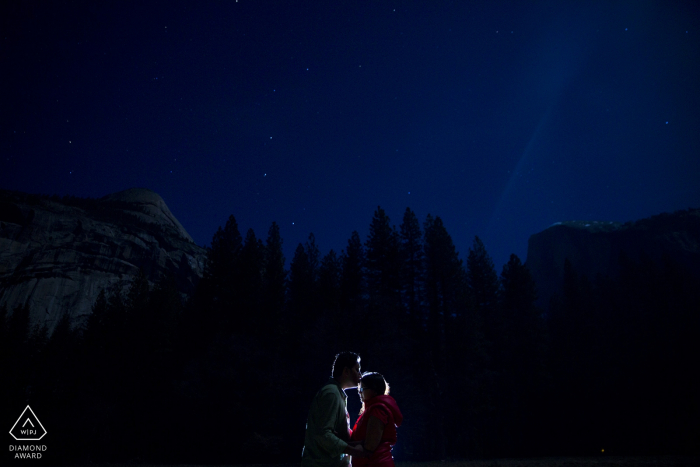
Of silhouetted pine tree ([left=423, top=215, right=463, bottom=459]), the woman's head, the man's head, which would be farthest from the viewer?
silhouetted pine tree ([left=423, top=215, right=463, bottom=459])

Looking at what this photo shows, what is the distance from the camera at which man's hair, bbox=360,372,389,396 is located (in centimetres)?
364

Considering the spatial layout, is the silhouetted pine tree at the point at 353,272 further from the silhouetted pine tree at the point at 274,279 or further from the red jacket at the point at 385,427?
the red jacket at the point at 385,427

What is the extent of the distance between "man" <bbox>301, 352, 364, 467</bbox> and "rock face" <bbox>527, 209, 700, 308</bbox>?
72946 millimetres

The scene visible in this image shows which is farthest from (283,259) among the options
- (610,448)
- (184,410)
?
(610,448)

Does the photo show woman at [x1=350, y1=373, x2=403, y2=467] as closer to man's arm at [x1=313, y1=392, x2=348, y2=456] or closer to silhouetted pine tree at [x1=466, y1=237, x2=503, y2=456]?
man's arm at [x1=313, y1=392, x2=348, y2=456]

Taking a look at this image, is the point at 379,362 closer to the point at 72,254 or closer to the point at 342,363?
the point at 342,363

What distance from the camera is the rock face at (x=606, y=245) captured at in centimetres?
7419

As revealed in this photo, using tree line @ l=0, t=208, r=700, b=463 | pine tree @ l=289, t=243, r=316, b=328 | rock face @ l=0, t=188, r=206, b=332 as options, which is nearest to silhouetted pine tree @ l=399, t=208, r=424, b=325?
tree line @ l=0, t=208, r=700, b=463

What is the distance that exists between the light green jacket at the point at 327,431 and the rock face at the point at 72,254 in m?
65.9

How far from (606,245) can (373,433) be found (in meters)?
99.7

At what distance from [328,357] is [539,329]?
863 inches

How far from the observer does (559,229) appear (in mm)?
97875

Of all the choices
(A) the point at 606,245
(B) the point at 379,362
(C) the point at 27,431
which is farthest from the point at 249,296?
(A) the point at 606,245

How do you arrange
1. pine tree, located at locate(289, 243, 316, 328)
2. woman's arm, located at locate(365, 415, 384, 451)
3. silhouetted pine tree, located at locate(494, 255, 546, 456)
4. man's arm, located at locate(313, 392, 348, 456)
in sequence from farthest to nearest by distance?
silhouetted pine tree, located at locate(494, 255, 546, 456)
pine tree, located at locate(289, 243, 316, 328)
woman's arm, located at locate(365, 415, 384, 451)
man's arm, located at locate(313, 392, 348, 456)
